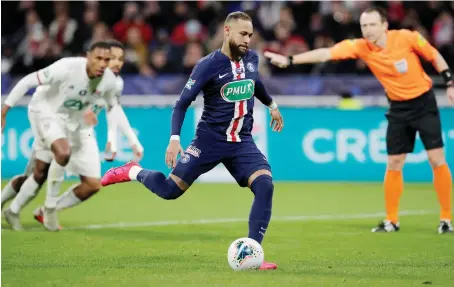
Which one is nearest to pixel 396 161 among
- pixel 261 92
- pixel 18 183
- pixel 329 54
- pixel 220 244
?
pixel 329 54

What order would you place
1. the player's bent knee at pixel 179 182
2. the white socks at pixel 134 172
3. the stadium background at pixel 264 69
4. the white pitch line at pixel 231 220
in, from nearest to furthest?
the player's bent knee at pixel 179 182 < the white socks at pixel 134 172 < the white pitch line at pixel 231 220 < the stadium background at pixel 264 69

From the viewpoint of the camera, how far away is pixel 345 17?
18031mm

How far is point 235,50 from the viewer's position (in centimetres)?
797

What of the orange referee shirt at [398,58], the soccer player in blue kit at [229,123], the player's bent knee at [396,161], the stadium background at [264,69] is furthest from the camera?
the stadium background at [264,69]

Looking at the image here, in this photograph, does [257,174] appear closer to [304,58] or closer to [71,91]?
[304,58]

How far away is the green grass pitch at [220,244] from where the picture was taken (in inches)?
286

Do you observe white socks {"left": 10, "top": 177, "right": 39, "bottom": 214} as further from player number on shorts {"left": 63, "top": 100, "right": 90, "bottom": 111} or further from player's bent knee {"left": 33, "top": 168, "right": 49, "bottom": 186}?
player number on shorts {"left": 63, "top": 100, "right": 90, "bottom": 111}

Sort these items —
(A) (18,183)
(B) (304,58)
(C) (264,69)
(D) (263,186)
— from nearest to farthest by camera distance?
(D) (263,186), (B) (304,58), (A) (18,183), (C) (264,69)

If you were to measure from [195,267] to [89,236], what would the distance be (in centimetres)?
255

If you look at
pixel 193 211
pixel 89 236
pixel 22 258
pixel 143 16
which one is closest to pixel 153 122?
pixel 143 16

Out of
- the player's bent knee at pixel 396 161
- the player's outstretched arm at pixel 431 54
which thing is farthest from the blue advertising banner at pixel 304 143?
the player's outstretched arm at pixel 431 54

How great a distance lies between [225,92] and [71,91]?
9.88ft

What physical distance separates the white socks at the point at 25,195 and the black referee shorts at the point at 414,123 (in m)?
3.83

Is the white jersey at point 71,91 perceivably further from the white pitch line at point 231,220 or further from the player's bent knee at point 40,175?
the white pitch line at point 231,220
